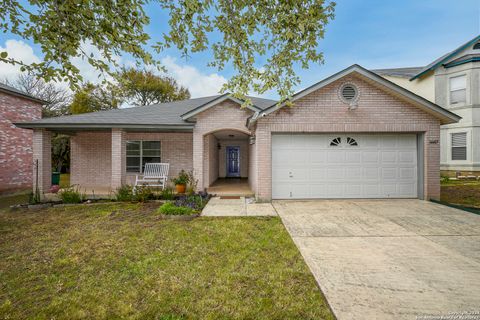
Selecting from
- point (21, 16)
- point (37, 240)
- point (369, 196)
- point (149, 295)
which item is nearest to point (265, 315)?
point (149, 295)

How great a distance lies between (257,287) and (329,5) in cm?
528

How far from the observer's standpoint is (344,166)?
8484mm

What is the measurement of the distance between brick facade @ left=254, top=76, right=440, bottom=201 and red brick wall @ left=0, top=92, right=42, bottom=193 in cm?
1243

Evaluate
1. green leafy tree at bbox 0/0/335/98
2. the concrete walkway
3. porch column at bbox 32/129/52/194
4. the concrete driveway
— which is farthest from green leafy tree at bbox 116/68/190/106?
the concrete driveway

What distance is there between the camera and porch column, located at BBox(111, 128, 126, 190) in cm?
946

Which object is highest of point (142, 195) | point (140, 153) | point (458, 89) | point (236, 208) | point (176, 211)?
point (458, 89)

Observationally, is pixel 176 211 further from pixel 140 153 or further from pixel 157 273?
pixel 140 153

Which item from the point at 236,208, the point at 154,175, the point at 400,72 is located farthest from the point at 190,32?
the point at 400,72

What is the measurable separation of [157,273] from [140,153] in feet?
31.4

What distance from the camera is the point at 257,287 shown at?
3035 mm

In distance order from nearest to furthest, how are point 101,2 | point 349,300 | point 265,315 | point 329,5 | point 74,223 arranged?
point 265,315 < point 349,300 < point 101,2 < point 329,5 < point 74,223

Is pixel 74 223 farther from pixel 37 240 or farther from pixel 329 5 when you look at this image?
pixel 329 5

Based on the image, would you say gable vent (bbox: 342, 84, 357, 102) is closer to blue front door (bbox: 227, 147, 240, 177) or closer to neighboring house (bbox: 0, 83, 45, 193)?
blue front door (bbox: 227, 147, 240, 177)

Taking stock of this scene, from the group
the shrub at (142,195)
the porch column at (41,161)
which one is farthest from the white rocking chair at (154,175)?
the porch column at (41,161)
